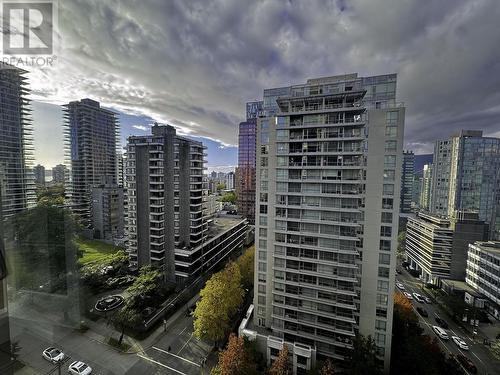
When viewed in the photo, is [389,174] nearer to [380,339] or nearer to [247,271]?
[380,339]

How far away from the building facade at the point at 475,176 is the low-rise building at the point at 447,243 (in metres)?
7.36

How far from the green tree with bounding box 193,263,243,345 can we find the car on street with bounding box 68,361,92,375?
3217mm

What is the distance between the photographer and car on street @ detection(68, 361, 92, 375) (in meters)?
5.73

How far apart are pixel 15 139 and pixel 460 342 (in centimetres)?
1620

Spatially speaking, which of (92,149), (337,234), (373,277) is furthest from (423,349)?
(92,149)

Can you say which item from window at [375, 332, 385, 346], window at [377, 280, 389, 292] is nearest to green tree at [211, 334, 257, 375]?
window at [375, 332, 385, 346]

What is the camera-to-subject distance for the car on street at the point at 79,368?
18.8ft

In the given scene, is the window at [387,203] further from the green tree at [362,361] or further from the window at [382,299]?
the green tree at [362,361]

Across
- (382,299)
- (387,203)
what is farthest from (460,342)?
(387,203)

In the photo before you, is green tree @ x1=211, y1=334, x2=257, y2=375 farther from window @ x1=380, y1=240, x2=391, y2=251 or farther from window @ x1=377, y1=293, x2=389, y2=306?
window @ x1=380, y1=240, x2=391, y2=251

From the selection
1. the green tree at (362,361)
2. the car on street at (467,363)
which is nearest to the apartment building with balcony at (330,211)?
the green tree at (362,361)

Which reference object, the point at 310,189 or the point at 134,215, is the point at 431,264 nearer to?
the point at 310,189

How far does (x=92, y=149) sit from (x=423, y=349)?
27588 mm

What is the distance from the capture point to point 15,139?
243 centimetres
